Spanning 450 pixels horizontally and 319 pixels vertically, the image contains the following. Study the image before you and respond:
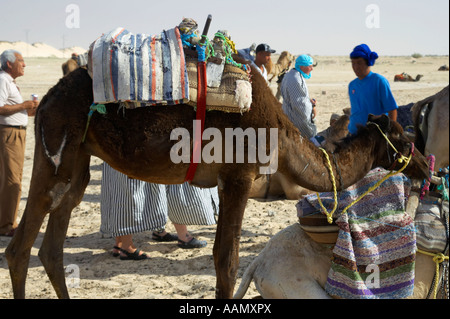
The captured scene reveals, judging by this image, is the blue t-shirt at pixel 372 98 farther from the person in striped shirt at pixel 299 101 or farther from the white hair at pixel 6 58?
the white hair at pixel 6 58

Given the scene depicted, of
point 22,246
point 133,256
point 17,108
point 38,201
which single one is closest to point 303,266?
point 38,201

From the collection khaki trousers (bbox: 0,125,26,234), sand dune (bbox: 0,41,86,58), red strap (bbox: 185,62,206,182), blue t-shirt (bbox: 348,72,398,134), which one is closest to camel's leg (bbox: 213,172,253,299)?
red strap (bbox: 185,62,206,182)

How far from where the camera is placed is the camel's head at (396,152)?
3.90 m

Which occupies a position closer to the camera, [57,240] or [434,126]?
[434,126]

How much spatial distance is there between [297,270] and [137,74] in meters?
1.78

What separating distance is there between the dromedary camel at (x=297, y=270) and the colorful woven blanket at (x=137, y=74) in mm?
1287

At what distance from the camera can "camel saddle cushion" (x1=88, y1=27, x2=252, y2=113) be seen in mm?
3736

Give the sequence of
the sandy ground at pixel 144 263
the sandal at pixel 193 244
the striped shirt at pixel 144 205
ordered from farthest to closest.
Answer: the sandal at pixel 193 244 → the striped shirt at pixel 144 205 → the sandy ground at pixel 144 263

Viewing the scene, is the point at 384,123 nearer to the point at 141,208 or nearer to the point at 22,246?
the point at 22,246

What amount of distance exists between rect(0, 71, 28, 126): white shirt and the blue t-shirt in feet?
14.1

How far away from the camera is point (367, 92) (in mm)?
6316

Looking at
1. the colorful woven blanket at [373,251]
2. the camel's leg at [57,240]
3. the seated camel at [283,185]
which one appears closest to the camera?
the colorful woven blanket at [373,251]

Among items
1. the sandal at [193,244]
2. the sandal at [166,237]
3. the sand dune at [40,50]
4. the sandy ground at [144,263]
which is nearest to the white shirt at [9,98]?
the sandy ground at [144,263]

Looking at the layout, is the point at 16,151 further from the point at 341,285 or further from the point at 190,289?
the point at 341,285
